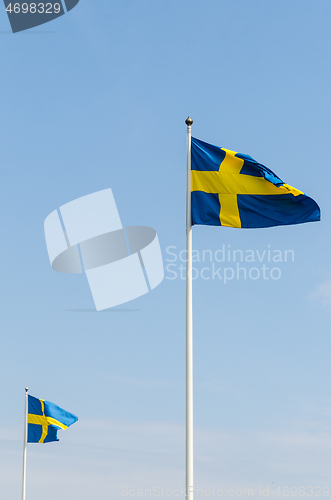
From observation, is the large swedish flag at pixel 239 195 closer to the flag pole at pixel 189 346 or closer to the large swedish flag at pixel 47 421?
the flag pole at pixel 189 346

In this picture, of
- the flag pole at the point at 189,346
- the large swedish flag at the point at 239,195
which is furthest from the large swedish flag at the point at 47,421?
the large swedish flag at the point at 239,195

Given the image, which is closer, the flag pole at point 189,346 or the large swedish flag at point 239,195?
the flag pole at point 189,346

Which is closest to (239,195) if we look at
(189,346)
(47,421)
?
(189,346)

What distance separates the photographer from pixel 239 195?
52.7 ft

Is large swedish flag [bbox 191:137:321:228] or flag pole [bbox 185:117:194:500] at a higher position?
large swedish flag [bbox 191:137:321:228]

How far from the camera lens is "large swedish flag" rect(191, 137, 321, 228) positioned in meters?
15.8

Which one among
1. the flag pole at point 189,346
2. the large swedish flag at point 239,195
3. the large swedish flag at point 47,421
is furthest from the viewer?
the large swedish flag at point 47,421

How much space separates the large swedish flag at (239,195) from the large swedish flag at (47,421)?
67.0 ft

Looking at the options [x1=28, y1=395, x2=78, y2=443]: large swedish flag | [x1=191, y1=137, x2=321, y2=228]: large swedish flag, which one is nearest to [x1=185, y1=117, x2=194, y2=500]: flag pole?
[x1=191, y1=137, x2=321, y2=228]: large swedish flag

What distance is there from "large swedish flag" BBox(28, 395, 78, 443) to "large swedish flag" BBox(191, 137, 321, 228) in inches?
804

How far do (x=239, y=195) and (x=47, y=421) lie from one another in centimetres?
2122

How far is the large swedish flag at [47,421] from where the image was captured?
3231 cm

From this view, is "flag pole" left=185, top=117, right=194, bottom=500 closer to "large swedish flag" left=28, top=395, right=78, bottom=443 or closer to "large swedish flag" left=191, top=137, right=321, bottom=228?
"large swedish flag" left=191, top=137, right=321, bottom=228

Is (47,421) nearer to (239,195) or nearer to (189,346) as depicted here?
(189,346)
